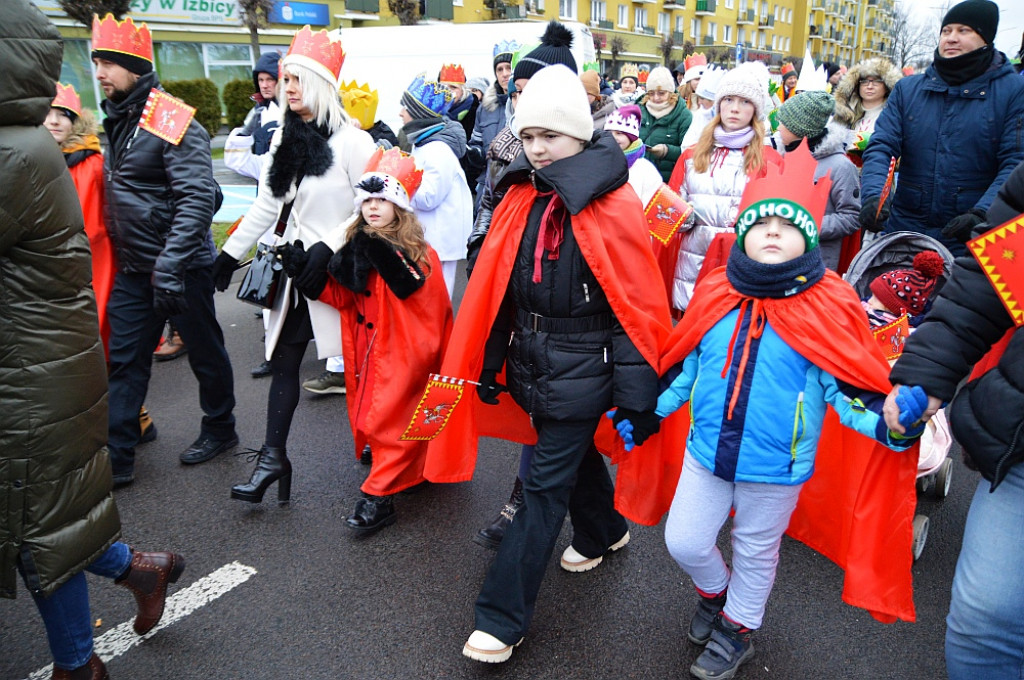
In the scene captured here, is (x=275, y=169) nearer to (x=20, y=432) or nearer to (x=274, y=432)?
(x=274, y=432)

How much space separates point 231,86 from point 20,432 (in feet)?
83.0

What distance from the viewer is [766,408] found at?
2.49 m

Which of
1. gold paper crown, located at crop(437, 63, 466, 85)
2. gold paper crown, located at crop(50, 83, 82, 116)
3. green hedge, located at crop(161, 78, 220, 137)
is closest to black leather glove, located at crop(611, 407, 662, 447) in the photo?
gold paper crown, located at crop(50, 83, 82, 116)

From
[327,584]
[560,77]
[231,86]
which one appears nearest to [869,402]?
[560,77]

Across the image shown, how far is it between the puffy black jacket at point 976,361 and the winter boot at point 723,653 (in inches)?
44.1

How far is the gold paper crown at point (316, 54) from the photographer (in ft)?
12.5

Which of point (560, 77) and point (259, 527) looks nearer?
point (560, 77)

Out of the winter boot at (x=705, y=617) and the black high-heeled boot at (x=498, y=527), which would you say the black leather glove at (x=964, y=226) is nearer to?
the winter boot at (x=705, y=617)

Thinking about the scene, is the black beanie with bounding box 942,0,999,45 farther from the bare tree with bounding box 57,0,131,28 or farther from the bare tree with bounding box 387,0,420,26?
the bare tree with bounding box 387,0,420,26

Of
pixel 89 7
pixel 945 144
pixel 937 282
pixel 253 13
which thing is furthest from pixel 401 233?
pixel 253 13

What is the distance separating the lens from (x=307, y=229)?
156 inches

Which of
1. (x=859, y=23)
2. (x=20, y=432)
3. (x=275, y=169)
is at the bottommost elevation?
(x=20, y=432)

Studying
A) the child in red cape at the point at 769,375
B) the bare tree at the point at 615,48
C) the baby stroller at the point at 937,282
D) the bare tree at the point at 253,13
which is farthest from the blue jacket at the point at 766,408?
the bare tree at the point at 615,48

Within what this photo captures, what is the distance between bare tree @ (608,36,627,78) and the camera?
46.4 m
